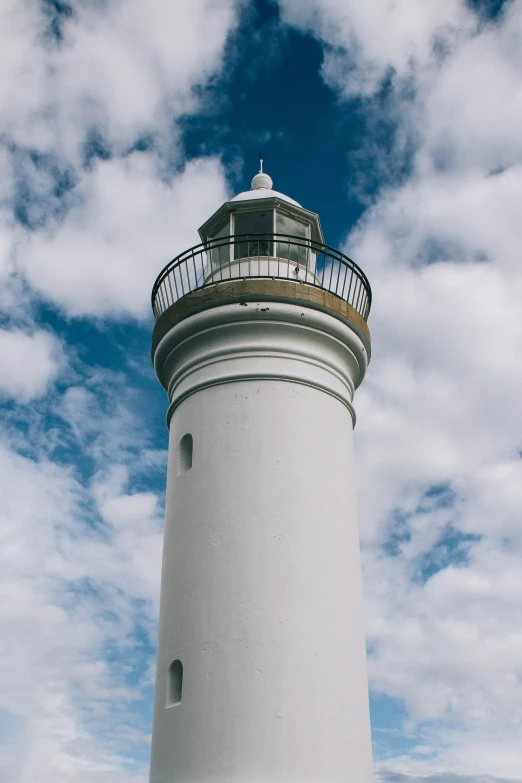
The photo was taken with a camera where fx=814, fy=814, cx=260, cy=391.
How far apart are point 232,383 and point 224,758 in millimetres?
4008

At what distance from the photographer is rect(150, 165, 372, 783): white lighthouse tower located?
7.94 metres

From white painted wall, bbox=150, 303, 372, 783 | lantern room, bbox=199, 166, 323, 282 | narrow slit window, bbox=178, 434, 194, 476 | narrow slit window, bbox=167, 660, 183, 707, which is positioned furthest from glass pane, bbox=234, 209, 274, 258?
narrow slit window, bbox=167, 660, 183, 707

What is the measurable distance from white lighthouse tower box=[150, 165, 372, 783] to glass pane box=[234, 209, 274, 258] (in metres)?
0.04

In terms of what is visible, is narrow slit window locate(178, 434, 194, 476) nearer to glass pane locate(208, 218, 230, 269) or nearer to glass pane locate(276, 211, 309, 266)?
glass pane locate(208, 218, 230, 269)

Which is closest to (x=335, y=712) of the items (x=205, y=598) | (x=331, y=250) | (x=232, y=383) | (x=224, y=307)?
(x=205, y=598)

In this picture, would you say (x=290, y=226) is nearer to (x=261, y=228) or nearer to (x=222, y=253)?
(x=261, y=228)

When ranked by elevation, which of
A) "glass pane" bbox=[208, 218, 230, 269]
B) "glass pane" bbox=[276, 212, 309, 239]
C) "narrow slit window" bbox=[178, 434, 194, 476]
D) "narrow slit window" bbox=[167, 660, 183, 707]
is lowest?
"narrow slit window" bbox=[167, 660, 183, 707]

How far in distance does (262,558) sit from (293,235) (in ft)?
15.6

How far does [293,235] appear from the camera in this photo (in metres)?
11.2

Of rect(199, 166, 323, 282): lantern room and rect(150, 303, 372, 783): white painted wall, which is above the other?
rect(199, 166, 323, 282): lantern room

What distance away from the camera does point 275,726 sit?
781cm

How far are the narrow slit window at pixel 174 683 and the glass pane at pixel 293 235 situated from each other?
16.8 ft

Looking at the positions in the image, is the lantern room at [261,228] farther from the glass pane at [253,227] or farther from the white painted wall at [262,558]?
the white painted wall at [262,558]

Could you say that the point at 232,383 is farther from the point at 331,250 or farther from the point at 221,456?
the point at 331,250
